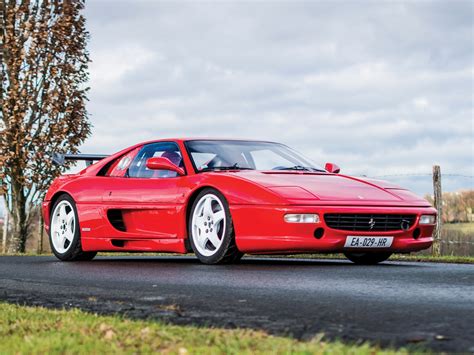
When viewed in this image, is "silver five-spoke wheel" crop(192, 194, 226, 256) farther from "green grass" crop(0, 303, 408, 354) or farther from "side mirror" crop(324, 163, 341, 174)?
"green grass" crop(0, 303, 408, 354)

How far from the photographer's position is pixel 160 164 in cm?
1007

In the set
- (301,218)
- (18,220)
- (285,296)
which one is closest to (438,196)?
(301,218)

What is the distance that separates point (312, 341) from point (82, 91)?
17.8 m

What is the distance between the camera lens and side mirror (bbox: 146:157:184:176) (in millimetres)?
10047

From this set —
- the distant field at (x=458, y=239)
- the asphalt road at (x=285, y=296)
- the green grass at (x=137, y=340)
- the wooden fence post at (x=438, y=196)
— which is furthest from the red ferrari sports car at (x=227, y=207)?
the distant field at (x=458, y=239)

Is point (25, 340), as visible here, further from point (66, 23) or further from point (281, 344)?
point (66, 23)

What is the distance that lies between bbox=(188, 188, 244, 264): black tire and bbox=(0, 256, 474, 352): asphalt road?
0.17 meters

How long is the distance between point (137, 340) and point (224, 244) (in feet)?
15.2

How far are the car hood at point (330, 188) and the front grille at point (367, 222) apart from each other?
0.16 m

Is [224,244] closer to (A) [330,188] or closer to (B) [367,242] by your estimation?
(A) [330,188]

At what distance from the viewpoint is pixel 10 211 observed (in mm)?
21797

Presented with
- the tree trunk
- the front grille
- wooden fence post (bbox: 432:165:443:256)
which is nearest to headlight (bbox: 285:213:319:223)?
the front grille

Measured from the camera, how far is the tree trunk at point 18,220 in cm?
2170

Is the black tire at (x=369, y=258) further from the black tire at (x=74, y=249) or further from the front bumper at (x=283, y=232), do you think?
the black tire at (x=74, y=249)
